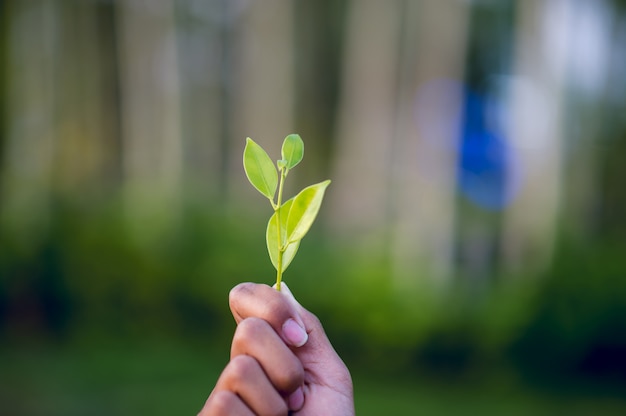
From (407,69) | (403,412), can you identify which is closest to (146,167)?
(407,69)

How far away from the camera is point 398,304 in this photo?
694 centimetres

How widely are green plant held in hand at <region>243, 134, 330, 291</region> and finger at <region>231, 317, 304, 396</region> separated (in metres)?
0.10

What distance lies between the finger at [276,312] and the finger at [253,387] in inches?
3.2

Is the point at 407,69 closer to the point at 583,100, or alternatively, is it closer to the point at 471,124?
the point at 471,124

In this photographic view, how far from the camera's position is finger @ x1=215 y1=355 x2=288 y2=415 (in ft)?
4.15

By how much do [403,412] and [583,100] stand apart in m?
6.22

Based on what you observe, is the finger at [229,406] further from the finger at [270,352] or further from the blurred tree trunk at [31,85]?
the blurred tree trunk at [31,85]

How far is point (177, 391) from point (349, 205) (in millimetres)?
4321

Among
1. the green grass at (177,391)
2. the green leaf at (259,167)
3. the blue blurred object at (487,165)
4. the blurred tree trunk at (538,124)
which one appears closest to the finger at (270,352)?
the green leaf at (259,167)

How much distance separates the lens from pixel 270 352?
50.3 inches

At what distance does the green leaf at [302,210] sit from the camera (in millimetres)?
1308

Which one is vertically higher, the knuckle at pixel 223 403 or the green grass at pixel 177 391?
the knuckle at pixel 223 403

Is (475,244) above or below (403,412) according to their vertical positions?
above

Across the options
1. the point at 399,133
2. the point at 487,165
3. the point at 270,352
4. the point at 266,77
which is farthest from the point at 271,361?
the point at 266,77
